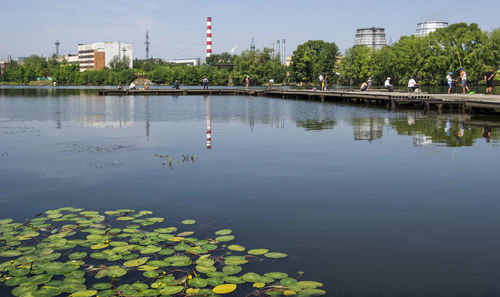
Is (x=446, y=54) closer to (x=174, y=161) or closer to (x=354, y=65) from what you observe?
(x=354, y=65)

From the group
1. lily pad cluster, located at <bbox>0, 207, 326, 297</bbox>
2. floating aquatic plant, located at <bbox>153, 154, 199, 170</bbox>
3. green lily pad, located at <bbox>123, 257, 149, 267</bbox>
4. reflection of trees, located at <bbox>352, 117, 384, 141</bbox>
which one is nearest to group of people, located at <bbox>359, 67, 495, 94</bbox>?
reflection of trees, located at <bbox>352, 117, 384, 141</bbox>

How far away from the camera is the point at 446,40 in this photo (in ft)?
352

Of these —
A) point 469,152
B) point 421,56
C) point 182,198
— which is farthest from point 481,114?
point 421,56

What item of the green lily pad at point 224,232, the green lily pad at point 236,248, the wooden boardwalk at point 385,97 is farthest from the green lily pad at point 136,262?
the wooden boardwalk at point 385,97

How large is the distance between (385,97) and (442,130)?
17.3 m

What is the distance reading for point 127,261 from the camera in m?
6.41

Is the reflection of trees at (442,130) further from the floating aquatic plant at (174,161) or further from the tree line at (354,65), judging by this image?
the tree line at (354,65)

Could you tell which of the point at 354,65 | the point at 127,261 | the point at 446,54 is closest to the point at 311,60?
the point at 354,65

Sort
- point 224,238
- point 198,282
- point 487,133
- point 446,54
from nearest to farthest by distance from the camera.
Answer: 1. point 198,282
2. point 224,238
3. point 487,133
4. point 446,54

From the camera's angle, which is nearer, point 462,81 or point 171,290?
point 171,290

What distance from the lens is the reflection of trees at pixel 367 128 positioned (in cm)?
2044

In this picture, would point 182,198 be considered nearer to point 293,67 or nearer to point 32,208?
point 32,208

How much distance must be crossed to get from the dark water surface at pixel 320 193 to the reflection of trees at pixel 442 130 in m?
0.22

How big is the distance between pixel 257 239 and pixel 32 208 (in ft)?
15.1
